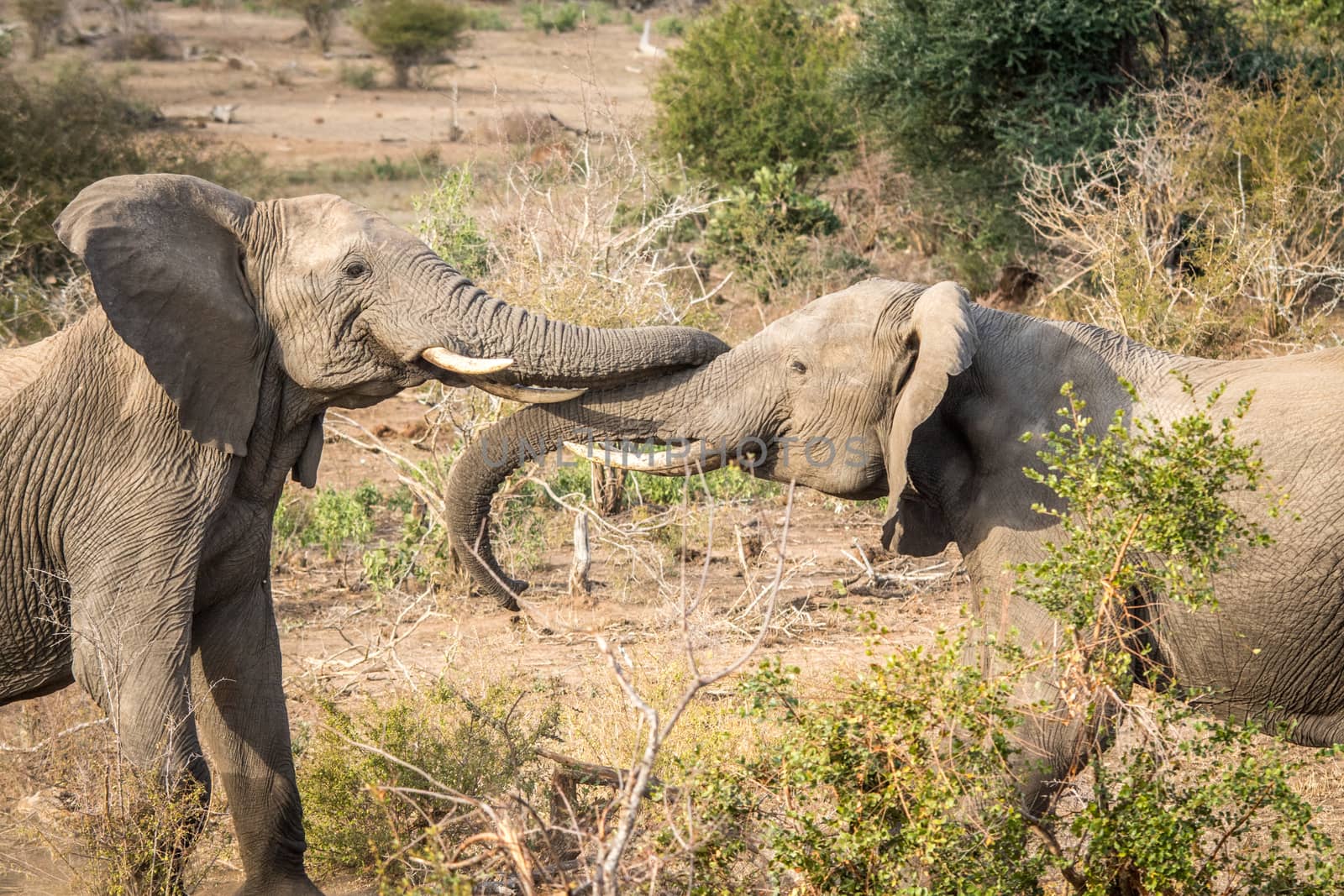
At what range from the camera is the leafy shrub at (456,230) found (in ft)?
29.2

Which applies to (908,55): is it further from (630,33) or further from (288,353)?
(630,33)

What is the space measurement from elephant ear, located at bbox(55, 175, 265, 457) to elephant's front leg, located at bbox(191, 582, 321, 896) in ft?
2.38

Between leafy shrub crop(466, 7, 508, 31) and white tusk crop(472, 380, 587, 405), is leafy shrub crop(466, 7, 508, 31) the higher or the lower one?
the lower one

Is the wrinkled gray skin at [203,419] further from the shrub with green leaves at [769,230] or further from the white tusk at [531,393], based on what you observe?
the shrub with green leaves at [769,230]

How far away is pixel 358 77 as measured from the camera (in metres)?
29.3

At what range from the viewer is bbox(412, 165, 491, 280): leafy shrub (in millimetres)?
8891

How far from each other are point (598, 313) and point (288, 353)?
333 centimetres

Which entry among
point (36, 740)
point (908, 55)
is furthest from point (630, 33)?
point (36, 740)

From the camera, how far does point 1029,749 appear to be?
4652 millimetres

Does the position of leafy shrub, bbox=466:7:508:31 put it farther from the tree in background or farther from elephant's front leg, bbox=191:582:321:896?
elephant's front leg, bbox=191:582:321:896

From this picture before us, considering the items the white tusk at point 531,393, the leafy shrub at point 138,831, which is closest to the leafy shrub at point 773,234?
the white tusk at point 531,393

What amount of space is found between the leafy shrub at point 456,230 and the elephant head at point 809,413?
12.6ft

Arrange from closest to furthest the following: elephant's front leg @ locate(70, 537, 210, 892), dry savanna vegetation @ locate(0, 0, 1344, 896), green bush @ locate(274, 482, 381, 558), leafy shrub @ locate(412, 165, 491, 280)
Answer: dry savanna vegetation @ locate(0, 0, 1344, 896)
elephant's front leg @ locate(70, 537, 210, 892)
leafy shrub @ locate(412, 165, 491, 280)
green bush @ locate(274, 482, 381, 558)

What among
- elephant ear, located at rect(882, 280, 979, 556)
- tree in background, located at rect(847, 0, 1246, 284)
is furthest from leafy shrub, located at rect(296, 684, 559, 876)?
tree in background, located at rect(847, 0, 1246, 284)
